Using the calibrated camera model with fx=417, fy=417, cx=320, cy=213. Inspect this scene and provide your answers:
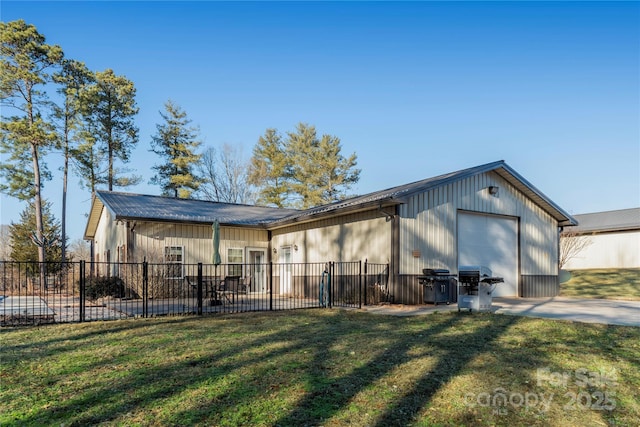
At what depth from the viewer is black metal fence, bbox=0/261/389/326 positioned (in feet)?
34.1

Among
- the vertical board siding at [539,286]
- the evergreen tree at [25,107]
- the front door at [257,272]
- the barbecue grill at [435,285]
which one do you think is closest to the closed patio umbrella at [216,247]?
the front door at [257,272]

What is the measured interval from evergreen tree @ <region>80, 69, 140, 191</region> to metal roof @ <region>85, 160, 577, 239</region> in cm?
932

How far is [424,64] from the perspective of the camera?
1594cm

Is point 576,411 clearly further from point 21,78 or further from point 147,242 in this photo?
point 21,78

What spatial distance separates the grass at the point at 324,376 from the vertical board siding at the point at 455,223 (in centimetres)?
501

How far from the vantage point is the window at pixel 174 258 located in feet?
50.3

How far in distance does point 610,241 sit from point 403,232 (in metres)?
22.2

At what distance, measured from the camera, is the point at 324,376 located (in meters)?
4.56

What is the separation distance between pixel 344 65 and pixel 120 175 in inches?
835

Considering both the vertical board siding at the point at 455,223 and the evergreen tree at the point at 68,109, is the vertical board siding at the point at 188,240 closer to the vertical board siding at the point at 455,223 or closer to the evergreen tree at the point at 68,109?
the vertical board siding at the point at 455,223

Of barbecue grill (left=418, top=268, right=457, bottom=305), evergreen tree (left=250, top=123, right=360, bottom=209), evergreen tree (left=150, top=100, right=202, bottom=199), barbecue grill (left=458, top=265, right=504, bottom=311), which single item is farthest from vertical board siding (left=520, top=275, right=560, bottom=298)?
evergreen tree (left=150, top=100, right=202, bottom=199)

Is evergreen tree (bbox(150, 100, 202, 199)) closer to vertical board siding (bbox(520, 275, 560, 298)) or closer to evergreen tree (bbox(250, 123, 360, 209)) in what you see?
evergreen tree (bbox(250, 123, 360, 209))

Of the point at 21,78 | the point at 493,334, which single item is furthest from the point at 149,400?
the point at 21,78

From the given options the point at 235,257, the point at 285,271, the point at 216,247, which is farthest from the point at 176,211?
the point at 285,271
